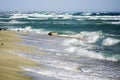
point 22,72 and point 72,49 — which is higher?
point 72,49

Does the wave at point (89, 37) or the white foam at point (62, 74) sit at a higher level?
the wave at point (89, 37)

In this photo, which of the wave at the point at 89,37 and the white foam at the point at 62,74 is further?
the wave at the point at 89,37

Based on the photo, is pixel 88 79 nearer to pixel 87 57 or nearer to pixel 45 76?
pixel 45 76

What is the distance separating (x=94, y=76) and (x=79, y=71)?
3.53ft

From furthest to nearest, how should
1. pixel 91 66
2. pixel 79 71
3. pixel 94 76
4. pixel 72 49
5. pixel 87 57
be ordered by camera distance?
pixel 72 49 < pixel 87 57 < pixel 91 66 < pixel 79 71 < pixel 94 76

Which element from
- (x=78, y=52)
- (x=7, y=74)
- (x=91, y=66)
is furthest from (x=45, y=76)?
(x=78, y=52)

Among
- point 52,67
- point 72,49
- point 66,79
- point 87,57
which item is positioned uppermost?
point 72,49

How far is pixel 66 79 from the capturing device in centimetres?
1077

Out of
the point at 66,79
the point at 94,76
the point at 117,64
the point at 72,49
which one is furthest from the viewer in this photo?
the point at 72,49

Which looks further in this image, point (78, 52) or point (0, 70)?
point (78, 52)

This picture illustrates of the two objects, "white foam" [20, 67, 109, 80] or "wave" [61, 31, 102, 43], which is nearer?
"white foam" [20, 67, 109, 80]

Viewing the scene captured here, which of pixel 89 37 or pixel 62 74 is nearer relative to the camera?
pixel 62 74

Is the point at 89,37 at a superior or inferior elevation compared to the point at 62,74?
superior

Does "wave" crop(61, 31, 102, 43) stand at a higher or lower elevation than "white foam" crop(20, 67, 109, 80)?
higher
